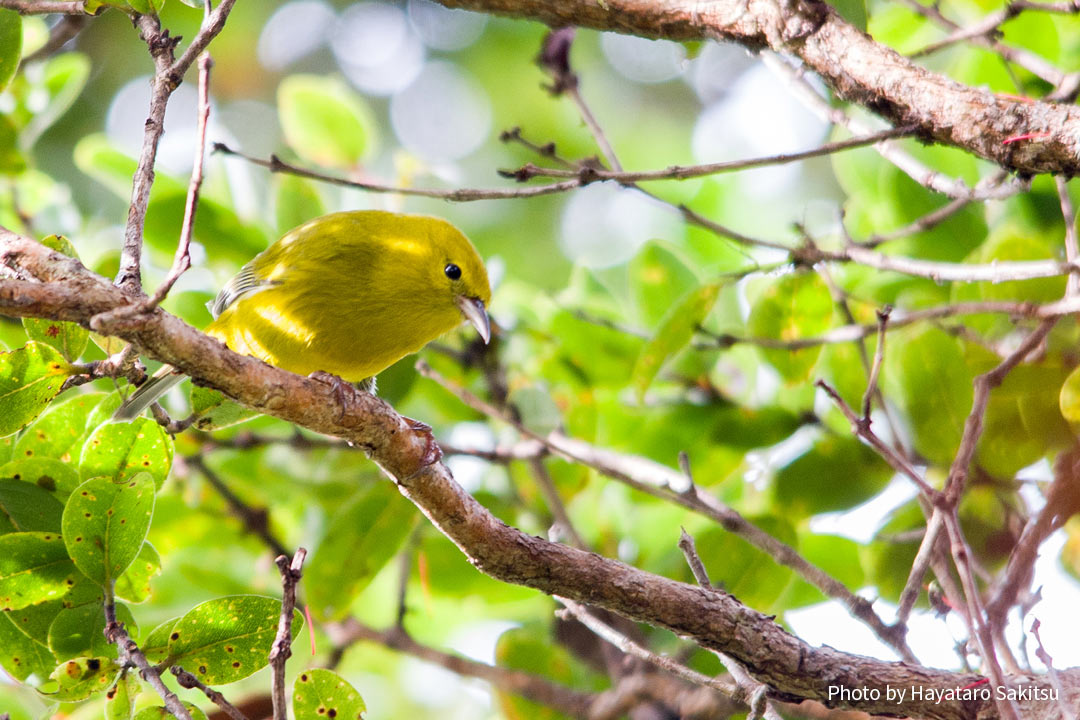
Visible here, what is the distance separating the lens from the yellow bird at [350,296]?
3574mm

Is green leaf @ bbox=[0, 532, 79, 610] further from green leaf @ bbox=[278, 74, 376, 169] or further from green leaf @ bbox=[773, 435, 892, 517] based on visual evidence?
green leaf @ bbox=[278, 74, 376, 169]

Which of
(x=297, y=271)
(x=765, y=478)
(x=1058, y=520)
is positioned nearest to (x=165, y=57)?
(x=297, y=271)

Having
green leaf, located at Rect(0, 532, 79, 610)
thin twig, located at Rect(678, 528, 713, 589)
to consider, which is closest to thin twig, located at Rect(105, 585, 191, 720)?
green leaf, located at Rect(0, 532, 79, 610)

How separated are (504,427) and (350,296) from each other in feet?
2.77

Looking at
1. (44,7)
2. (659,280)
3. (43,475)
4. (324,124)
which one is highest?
(324,124)

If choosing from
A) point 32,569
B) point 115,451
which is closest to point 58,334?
point 115,451

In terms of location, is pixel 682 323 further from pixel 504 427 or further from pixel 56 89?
pixel 56 89

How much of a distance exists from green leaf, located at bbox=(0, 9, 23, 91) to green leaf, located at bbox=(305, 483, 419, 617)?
64.3 inches

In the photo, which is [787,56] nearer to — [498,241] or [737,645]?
[737,645]

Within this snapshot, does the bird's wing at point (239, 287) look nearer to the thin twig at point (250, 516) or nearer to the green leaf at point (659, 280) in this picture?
the thin twig at point (250, 516)

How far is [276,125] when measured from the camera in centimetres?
950

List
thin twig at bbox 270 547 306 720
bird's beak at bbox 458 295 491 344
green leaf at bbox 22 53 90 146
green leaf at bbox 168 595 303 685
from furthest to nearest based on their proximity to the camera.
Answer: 1. green leaf at bbox 22 53 90 146
2. bird's beak at bbox 458 295 491 344
3. green leaf at bbox 168 595 303 685
4. thin twig at bbox 270 547 306 720

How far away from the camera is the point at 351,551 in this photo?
11.4 feet

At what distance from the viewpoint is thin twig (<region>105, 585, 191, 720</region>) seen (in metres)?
2.01
